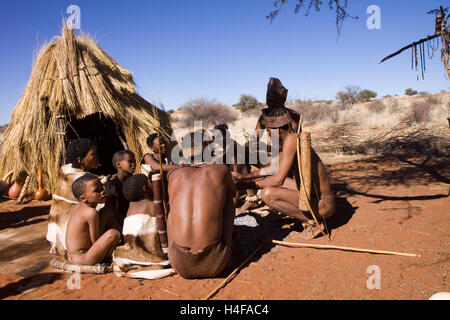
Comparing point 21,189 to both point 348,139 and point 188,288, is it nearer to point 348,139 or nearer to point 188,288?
point 188,288

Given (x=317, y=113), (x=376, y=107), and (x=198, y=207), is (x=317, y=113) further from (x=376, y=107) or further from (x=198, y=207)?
(x=198, y=207)

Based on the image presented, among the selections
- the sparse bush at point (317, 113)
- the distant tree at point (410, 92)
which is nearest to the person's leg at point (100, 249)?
the sparse bush at point (317, 113)

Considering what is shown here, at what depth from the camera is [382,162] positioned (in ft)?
23.3

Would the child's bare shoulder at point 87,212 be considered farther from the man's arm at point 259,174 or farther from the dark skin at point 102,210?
the man's arm at point 259,174

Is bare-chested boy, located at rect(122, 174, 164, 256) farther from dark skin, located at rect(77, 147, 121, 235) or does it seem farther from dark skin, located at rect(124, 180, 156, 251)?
dark skin, located at rect(77, 147, 121, 235)

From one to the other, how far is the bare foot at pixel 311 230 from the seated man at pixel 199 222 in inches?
43.6

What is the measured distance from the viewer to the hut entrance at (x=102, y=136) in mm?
6918

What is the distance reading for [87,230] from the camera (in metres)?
2.83

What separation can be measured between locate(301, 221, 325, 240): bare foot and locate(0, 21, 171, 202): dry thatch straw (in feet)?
12.2

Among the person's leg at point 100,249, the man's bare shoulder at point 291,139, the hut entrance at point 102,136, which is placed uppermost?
the hut entrance at point 102,136

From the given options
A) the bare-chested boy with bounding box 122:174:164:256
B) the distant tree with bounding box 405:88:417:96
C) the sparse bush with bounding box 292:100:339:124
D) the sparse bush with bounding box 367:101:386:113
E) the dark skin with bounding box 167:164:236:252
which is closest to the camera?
the dark skin with bounding box 167:164:236:252

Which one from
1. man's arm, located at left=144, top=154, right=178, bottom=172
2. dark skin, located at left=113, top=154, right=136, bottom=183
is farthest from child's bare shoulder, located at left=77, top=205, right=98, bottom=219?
man's arm, located at left=144, top=154, right=178, bottom=172

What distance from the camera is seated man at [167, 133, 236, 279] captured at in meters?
2.46
